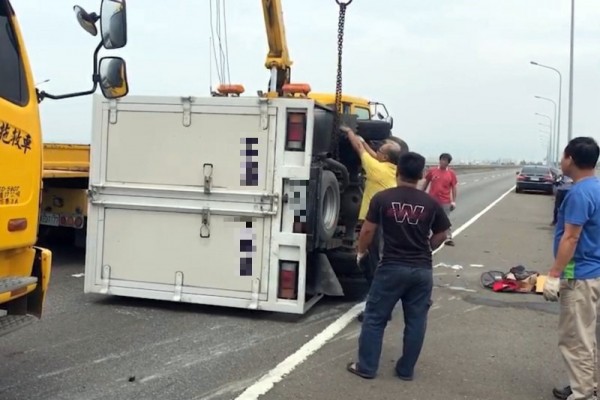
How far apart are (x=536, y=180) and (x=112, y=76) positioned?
3384 cm

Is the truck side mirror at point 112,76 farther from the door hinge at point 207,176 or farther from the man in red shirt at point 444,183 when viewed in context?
the man in red shirt at point 444,183

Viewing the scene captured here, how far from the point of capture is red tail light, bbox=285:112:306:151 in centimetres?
604

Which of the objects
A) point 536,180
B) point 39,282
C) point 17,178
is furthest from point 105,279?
point 536,180

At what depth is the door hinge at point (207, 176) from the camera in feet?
20.4

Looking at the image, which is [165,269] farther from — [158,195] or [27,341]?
[27,341]

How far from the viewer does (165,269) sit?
6406mm

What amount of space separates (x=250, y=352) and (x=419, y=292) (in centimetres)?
150

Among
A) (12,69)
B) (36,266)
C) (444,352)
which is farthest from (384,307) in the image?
(12,69)

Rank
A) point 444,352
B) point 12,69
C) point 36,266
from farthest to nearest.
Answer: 1. point 444,352
2. point 36,266
3. point 12,69

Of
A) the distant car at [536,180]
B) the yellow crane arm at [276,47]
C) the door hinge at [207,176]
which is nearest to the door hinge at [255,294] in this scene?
the door hinge at [207,176]

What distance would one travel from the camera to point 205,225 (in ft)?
20.5

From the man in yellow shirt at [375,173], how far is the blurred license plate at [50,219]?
454 cm

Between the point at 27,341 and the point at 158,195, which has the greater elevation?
the point at 158,195

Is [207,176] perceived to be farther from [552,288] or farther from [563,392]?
[563,392]
